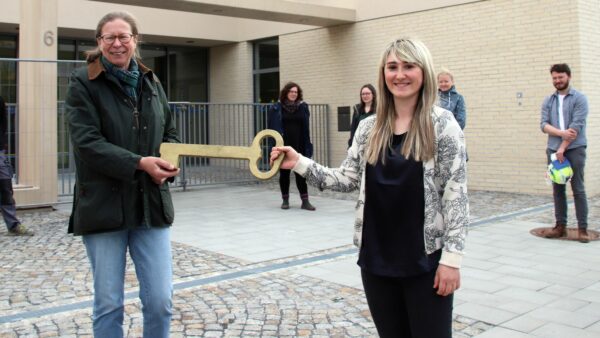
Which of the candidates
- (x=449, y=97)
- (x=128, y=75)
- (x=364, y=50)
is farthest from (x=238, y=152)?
(x=364, y=50)

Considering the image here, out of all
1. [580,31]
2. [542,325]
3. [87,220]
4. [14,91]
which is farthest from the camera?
[580,31]

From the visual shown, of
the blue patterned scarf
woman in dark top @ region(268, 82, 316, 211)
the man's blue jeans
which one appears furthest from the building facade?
the blue patterned scarf

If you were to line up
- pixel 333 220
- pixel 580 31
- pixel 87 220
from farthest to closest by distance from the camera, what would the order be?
pixel 580 31 → pixel 333 220 → pixel 87 220

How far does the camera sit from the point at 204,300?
461cm

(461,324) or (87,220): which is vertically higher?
(87,220)

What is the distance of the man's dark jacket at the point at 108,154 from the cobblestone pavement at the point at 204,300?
145cm

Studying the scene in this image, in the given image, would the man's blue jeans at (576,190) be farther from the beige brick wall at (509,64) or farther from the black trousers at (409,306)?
the black trousers at (409,306)

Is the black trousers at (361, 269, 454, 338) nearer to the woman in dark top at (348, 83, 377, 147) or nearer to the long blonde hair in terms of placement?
the long blonde hair

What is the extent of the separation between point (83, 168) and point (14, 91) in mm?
7665

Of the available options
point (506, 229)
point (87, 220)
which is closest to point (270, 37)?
point (506, 229)

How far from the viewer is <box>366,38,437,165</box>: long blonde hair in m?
2.31

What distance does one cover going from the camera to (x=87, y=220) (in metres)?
2.62

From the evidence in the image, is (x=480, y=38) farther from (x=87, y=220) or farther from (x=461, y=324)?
(x=87, y=220)

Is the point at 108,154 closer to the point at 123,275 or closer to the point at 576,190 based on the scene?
the point at 123,275
